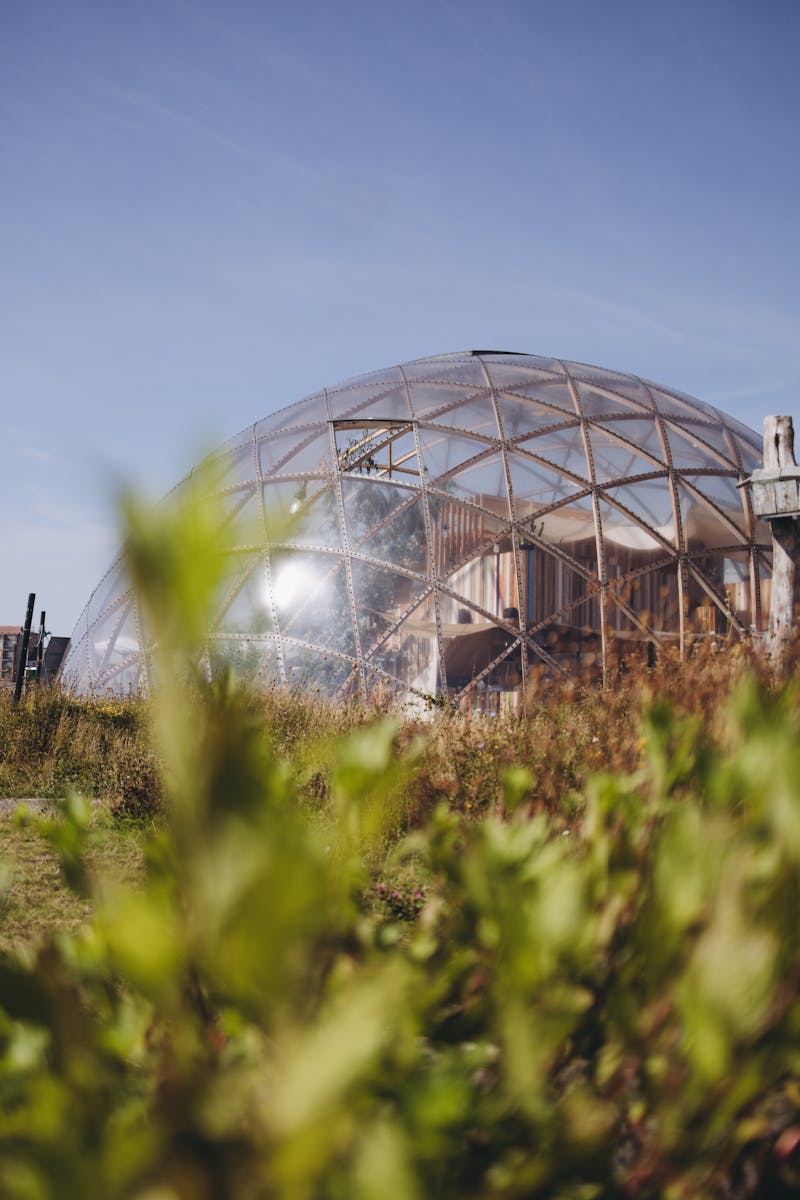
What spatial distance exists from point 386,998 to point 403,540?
1115 centimetres

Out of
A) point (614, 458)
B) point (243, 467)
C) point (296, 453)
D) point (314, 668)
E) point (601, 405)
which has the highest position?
point (601, 405)

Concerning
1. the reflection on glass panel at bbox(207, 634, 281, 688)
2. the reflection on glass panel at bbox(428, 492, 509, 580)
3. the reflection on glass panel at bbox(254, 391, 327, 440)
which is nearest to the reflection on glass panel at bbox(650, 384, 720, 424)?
the reflection on glass panel at bbox(428, 492, 509, 580)

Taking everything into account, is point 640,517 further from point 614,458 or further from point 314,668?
point 314,668

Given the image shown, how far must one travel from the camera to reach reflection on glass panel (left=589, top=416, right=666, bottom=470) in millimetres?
13469

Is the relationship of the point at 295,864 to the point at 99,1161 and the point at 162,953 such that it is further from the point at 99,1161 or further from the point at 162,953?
the point at 99,1161

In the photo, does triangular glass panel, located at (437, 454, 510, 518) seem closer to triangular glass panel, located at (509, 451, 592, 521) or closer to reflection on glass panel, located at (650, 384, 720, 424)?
triangular glass panel, located at (509, 451, 592, 521)

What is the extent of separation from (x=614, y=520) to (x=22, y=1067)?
12.5m

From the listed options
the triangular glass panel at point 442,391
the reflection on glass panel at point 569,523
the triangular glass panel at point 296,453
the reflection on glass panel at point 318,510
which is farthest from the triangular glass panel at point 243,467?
the reflection on glass panel at point 569,523

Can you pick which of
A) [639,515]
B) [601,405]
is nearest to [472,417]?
[601,405]

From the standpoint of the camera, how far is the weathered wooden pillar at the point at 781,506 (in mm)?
8609

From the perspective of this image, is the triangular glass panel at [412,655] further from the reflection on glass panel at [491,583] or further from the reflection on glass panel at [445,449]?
the reflection on glass panel at [445,449]

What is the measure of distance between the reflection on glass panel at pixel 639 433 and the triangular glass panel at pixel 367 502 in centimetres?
373

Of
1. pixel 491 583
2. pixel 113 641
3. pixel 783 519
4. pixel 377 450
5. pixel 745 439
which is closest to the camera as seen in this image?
pixel 783 519

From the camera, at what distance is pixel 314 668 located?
10.8m
